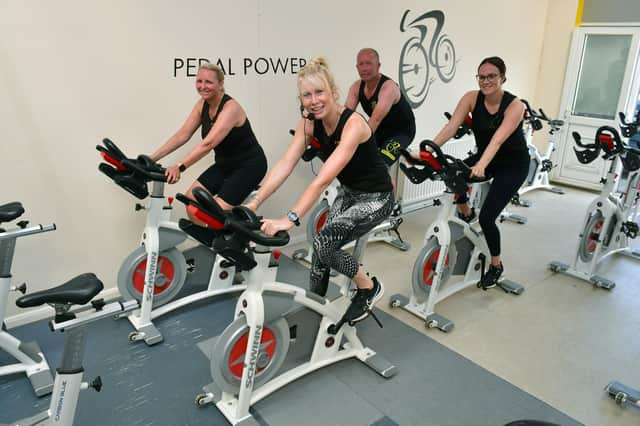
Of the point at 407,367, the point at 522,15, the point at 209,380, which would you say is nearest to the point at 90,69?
the point at 209,380

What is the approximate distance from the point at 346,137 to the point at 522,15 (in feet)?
17.6

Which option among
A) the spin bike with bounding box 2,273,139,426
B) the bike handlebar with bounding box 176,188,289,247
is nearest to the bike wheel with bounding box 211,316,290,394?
the bike handlebar with bounding box 176,188,289,247

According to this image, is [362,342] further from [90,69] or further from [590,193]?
[590,193]

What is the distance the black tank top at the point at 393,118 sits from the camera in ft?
11.8

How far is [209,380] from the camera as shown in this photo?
2.48 m

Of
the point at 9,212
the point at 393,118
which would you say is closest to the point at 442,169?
the point at 393,118

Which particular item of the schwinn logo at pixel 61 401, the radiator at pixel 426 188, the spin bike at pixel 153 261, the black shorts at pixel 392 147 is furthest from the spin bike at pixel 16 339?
the radiator at pixel 426 188

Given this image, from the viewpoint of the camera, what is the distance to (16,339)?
2.45 meters

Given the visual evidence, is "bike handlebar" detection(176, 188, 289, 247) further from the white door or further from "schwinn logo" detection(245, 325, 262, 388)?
the white door

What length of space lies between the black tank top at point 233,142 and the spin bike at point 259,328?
1220 mm

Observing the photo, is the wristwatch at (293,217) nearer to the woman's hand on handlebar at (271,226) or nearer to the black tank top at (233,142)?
the woman's hand on handlebar at (271,226)

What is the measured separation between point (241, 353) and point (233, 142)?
148 cm

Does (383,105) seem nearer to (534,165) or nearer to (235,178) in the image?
(235,178)

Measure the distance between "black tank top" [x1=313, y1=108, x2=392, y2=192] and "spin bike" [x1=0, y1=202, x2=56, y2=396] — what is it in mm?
1371
